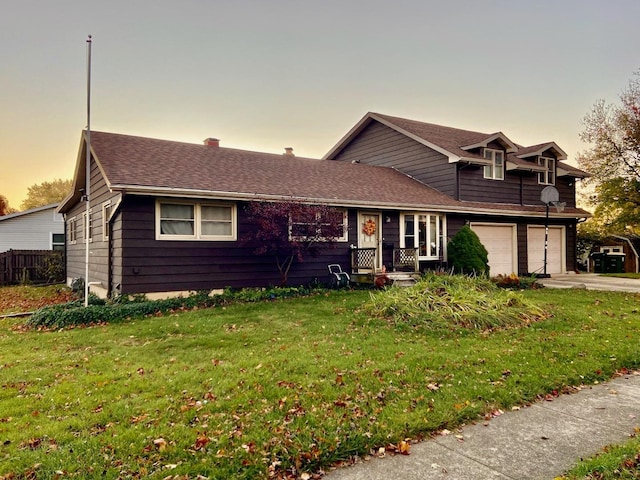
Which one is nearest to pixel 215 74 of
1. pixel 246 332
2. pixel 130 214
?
pixel 130 214

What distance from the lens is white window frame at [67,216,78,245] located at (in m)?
16.6

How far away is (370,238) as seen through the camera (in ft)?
45.6

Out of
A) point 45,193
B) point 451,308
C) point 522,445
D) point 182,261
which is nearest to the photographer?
point 522,445

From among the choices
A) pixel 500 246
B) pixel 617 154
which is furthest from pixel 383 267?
pixel 617 154

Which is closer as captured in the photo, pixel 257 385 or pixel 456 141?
pixel 257 385

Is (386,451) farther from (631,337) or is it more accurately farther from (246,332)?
(631,337)

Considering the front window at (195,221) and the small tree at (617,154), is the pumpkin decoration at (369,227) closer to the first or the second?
the front window at (195,221)

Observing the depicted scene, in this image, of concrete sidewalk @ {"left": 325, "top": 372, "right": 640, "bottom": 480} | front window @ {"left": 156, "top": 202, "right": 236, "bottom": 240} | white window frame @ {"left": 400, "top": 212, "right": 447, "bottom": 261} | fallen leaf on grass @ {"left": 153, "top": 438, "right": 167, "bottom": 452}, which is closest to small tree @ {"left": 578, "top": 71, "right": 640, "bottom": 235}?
white window frame @ {"left": 400, "top": 212, "right": 447, "bottom": 261}

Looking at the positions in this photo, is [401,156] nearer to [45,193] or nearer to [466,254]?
[466,254]

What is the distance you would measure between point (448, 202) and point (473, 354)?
1037cm

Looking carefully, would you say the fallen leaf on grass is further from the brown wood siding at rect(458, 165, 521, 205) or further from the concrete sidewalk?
the brown wood siding at rect(458, 165, 521, 205)

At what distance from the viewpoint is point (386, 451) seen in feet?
10.9

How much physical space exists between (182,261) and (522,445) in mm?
8927

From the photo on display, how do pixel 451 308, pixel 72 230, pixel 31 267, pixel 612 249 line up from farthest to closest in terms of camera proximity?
1. pixel 612 249
2. pixel 31 267
3. pixel 72 230
4. pixel 451 308
